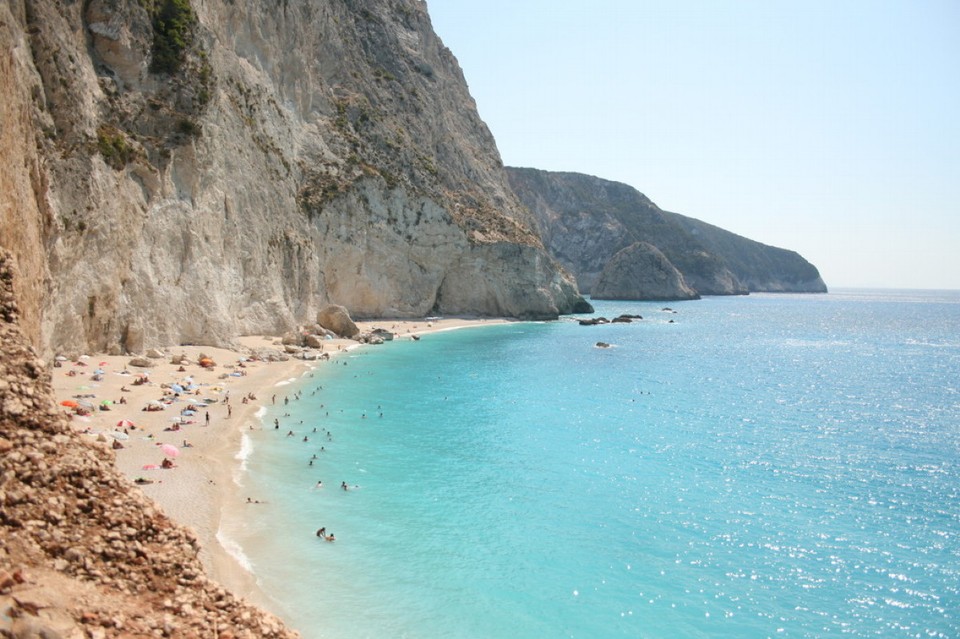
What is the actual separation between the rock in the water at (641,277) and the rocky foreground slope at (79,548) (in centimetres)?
16058

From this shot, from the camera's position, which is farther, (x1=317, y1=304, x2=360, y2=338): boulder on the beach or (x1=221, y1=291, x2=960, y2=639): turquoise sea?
(x1=317, y1=304, x2=360, y2=338): boulder on the beach

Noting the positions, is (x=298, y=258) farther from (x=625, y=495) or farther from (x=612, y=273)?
(x=612, y=273)

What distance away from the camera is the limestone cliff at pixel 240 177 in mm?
29484

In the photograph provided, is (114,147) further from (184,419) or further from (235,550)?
(235,550)

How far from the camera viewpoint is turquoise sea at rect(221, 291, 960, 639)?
14.5 meters

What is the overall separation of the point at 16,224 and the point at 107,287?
1135 centimetres

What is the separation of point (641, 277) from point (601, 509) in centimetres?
14860

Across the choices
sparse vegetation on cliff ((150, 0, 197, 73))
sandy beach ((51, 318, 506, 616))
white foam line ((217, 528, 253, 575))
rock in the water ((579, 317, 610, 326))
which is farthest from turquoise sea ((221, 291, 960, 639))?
rock in the water ((579, 317, 610, 326))

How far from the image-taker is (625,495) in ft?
72.5

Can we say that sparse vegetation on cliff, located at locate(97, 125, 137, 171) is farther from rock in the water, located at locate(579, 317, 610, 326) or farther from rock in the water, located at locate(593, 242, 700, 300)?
rock in the water, located at locate(593, 242, 700, 300)

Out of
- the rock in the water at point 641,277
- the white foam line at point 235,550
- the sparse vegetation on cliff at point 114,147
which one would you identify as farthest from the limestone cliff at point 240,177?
the rock in the water at point 641,277

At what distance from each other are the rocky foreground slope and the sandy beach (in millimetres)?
1200

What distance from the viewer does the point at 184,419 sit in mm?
26656

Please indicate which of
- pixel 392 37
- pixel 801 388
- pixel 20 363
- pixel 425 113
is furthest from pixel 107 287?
pixel 392 37
